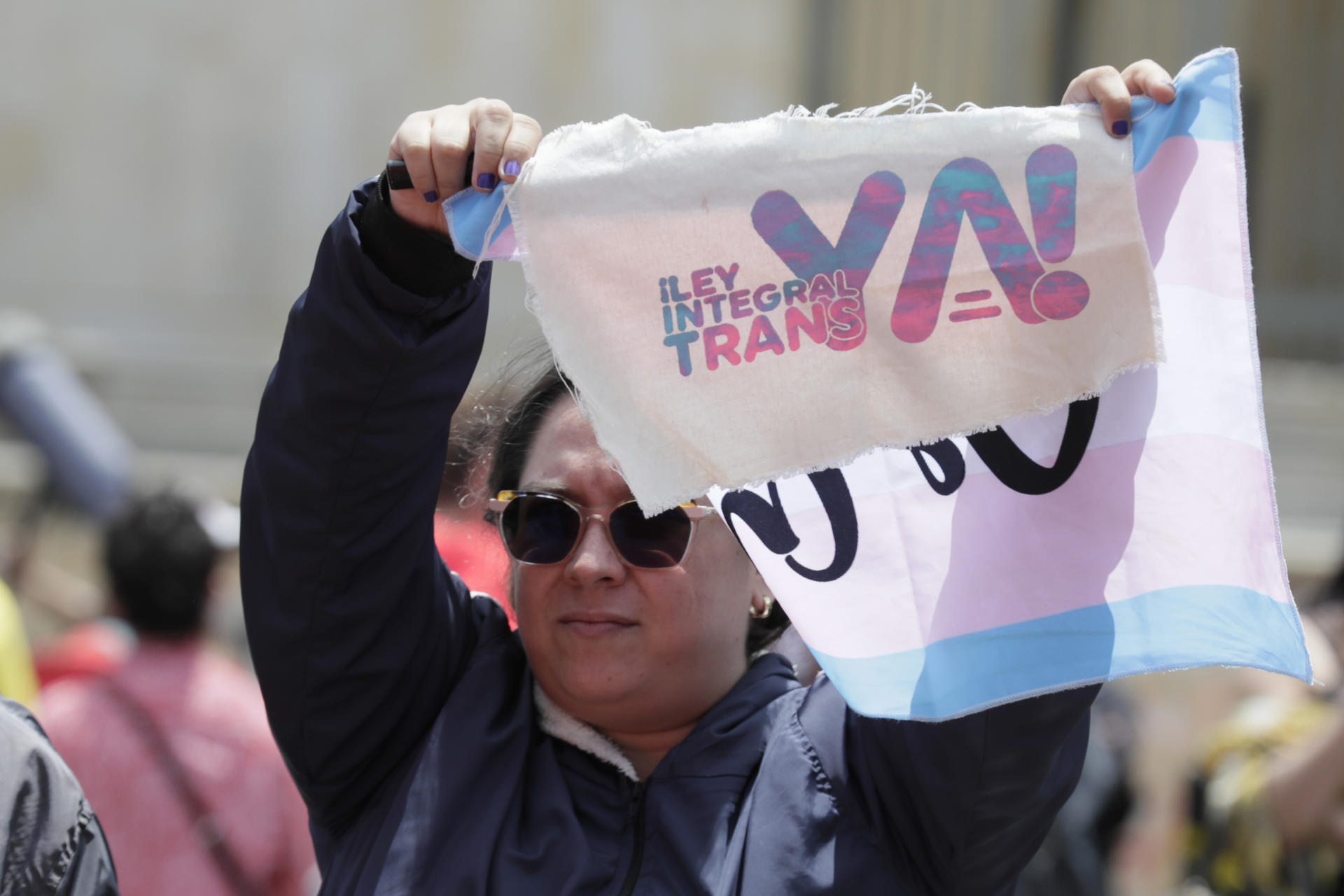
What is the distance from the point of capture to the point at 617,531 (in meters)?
1.83

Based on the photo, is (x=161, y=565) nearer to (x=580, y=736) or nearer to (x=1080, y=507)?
(x=580, y=736)

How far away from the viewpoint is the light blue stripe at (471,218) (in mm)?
1549

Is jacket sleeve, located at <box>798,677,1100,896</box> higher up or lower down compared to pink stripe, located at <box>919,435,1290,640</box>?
lower down

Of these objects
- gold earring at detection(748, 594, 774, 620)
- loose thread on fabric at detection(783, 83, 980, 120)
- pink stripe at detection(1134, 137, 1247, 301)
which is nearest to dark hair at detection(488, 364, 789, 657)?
gold earring at detection(748, 594, 774, 620)

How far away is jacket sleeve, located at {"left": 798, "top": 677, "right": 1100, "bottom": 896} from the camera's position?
1.59 m

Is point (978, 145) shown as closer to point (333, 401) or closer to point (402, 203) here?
point (402, 203)

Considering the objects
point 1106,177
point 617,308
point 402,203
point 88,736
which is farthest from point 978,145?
point 88,736

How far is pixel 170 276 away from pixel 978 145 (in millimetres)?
11460

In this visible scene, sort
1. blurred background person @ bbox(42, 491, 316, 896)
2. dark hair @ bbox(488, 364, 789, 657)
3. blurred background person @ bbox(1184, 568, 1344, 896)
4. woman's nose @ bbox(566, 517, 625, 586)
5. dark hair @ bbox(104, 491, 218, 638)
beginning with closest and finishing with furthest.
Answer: woman's nose @ bbox(566, 517, 625, 586) → dark hair @ bbox(488, 364, 789, 657) → blurred background person @ bbox(42, 491, 316, 896) → blurred background person @ bbox(1184, 568, 1344, 896) → dark hair @ bbox(104, 491, 218, 638)

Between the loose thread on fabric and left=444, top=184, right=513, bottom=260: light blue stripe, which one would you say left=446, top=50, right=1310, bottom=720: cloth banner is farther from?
left=444, top=184, right=513, bottom=260: light blue stripe

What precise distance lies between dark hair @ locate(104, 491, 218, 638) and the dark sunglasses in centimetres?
174

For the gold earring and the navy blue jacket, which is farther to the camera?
the gold earring

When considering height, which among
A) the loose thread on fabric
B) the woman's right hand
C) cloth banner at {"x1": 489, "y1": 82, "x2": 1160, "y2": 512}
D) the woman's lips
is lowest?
the woman's lips

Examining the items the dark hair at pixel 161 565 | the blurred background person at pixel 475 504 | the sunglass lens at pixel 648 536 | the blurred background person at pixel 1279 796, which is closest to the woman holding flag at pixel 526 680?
the sunglass lens at pixel 648 536
